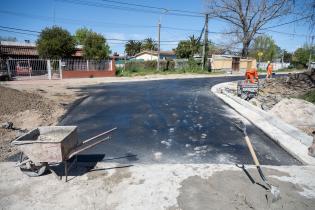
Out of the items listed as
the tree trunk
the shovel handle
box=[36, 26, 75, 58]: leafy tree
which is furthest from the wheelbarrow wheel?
the tree trunk

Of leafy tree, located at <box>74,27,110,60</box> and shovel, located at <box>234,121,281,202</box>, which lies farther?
leafy tree, located at <box>74,27,110,60</box>

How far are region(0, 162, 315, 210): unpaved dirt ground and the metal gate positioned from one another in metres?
22.0

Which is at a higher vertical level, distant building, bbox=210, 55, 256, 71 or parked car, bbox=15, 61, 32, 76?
distant building, bbox=210, 55, 256, 71

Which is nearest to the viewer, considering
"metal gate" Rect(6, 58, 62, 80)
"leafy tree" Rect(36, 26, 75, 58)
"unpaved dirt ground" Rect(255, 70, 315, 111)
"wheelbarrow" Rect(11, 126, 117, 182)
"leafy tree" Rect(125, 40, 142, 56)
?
"wheelbarrow" Rect(11, 126, 117, 182)

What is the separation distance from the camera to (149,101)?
44.8ft

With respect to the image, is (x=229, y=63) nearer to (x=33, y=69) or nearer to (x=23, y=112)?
(x=33, y=69)

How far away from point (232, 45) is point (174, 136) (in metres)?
41.2

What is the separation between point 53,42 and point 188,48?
3579 cm

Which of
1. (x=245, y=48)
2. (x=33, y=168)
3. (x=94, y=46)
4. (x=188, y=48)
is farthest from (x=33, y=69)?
(x=188, y=48)

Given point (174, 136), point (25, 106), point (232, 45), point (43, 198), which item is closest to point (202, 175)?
point (174, 136)

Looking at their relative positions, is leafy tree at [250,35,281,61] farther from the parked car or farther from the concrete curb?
the concrete curb

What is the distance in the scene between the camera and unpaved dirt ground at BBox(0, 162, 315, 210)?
167 inches

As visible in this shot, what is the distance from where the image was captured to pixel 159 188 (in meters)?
4.74

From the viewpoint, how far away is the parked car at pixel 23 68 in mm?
24750
